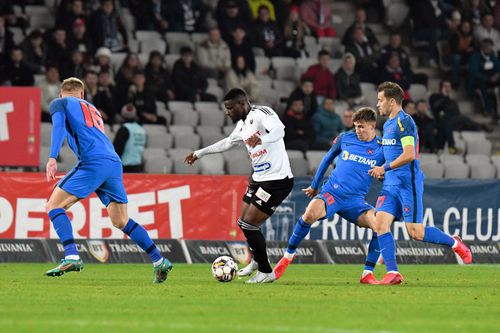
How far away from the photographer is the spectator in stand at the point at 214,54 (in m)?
24.9

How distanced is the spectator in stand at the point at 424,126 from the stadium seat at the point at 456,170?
0.80 m

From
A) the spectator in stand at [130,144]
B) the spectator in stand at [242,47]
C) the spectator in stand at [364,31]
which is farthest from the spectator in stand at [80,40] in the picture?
the spectator in stand at [364,31]

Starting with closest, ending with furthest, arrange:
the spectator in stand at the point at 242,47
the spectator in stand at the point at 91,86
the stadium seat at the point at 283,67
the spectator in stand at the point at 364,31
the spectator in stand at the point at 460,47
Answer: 1. the spectator in stand at the point at 91,86
2. the spectator in stand at the point at 242,47
3. the stadium seat at the point at 283,67
4. the spectator in stand at the point at 364,31
5. the spectator in stand at the point at 460,47

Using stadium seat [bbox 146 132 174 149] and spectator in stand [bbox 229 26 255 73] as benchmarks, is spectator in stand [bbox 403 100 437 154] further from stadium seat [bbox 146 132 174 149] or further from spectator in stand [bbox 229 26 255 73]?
stadium seat [bbox 146 132 174 149]

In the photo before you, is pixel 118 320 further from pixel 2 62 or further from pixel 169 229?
pixel 2 62

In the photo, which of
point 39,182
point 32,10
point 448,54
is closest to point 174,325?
point 39,182

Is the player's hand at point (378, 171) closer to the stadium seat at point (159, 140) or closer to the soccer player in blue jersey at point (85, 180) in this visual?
the soccer player in blue jersey at point (85, 180)

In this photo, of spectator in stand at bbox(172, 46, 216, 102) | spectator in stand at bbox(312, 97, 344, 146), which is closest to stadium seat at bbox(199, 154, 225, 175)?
spectator in stand at bbox(172, 46, 216, 102)

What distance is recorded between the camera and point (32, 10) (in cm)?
2528

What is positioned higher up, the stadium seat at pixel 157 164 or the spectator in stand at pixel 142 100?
the spectator in stand at pixel 142 100

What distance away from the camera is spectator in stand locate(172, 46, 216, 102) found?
79.1 feet

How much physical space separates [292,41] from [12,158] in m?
9.59

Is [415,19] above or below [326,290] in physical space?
above

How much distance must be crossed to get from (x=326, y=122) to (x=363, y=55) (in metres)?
3.19
